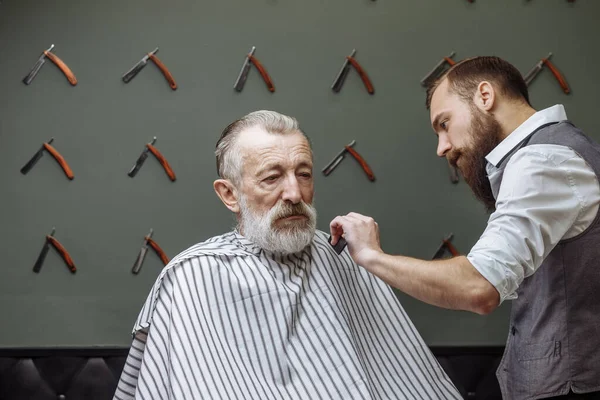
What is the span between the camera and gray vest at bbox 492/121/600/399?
182 centimetres

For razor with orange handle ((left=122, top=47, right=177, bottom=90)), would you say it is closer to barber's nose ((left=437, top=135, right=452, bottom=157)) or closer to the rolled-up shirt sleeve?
barber's nose ((left=437, top=135, right=452, bottom=157))

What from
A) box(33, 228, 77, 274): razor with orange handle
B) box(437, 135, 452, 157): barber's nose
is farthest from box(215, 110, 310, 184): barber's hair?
box(33, 228, 77, 274): razor with orange handle

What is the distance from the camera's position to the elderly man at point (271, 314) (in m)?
1.93

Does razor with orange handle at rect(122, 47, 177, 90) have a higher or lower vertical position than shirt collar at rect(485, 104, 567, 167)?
higher

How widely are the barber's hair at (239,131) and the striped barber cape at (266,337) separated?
25cm

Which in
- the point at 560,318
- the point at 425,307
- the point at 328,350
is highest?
the point at 328,350

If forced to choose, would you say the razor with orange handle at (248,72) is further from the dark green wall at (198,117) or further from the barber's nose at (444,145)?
the barber's nose at (444,145)

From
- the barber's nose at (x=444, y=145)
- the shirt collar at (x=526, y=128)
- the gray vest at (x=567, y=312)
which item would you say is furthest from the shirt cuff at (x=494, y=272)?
the barber's nose at (x=444, y=145)

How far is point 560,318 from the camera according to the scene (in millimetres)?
1846

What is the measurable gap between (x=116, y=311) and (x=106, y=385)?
32 centimetres

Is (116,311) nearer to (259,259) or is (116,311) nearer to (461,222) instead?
(259,259)

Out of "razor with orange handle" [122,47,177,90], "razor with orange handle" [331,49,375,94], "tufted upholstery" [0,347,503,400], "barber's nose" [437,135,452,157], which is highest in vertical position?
"razor with orange handle" [122,47,177,90]

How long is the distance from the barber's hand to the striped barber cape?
195mm

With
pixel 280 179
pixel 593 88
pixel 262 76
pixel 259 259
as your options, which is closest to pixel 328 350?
pixel 259 259
